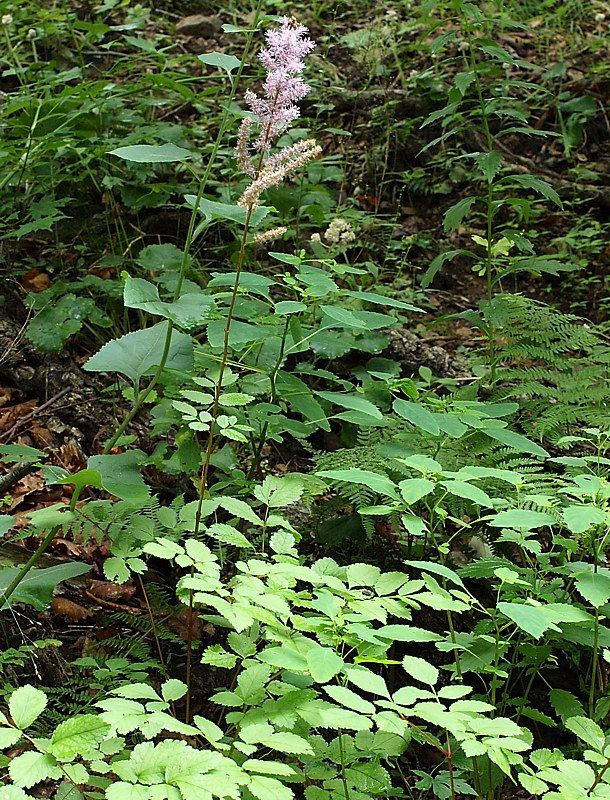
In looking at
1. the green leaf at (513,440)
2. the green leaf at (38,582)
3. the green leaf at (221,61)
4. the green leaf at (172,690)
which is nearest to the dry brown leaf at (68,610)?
the green leaf at (38,582)

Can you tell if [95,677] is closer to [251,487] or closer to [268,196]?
[251,487]

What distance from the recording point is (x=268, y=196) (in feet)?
11.0

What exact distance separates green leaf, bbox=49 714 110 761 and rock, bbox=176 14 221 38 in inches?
220

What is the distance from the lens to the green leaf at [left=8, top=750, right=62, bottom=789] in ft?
2.90

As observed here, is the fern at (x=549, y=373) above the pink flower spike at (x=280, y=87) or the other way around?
the other way around

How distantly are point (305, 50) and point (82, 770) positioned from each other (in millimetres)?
1284

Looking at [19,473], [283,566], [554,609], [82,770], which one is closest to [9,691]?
[19,473]

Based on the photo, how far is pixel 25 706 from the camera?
3.14 ft

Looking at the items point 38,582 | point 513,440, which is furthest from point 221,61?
point 38,582

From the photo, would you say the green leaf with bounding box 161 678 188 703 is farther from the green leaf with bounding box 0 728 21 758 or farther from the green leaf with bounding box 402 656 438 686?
the green leaf with bounding box 402 656 438 686

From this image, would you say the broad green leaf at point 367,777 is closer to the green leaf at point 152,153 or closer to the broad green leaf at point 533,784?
the broad green leaf at point 533,784

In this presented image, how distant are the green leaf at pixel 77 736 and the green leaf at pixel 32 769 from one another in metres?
0.02

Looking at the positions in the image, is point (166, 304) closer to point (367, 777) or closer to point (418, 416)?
point (418, 416)

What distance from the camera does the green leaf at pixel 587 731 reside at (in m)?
1.22
